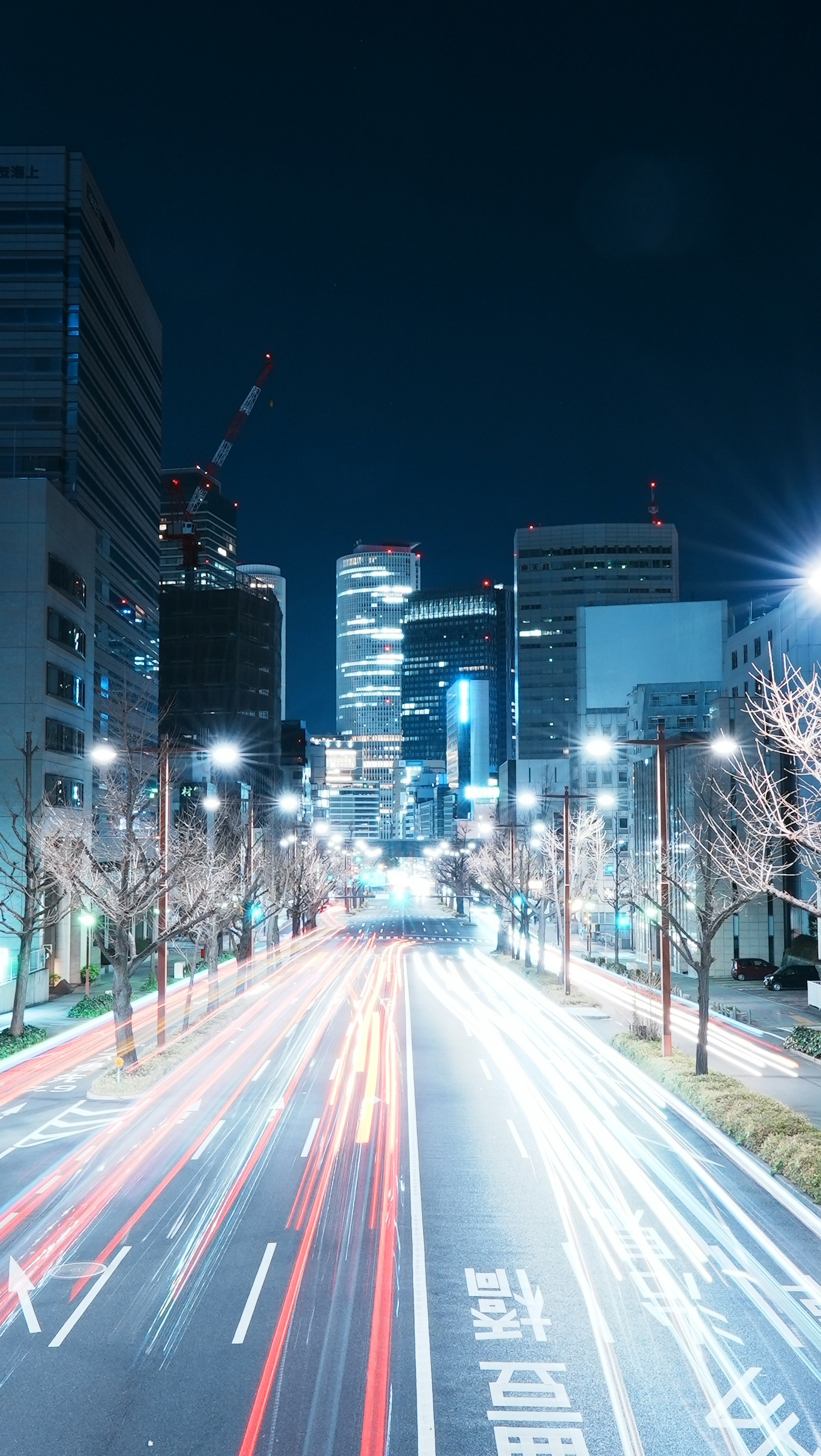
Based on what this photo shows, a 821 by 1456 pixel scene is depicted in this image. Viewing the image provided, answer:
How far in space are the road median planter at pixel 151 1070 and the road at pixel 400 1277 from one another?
478 millimetres

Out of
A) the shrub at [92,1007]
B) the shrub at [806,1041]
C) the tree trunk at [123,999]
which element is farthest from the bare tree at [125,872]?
the shrub at [806,1041]

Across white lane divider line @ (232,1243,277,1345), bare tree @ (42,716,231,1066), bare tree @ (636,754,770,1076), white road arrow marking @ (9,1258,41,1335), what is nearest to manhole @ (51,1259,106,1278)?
white road arrow marking @ (9,1258,41,1335)

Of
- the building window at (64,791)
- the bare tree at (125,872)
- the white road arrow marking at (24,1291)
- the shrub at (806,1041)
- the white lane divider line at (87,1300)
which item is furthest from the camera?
the building window at (64,791)

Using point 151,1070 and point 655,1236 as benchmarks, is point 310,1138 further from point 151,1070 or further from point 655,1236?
point 655,1236

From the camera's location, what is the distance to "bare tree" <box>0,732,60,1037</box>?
30359mm

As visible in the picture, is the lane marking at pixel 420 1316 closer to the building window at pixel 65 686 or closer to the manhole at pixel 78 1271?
the manhole at pixel 78 1271

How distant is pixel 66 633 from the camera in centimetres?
4744

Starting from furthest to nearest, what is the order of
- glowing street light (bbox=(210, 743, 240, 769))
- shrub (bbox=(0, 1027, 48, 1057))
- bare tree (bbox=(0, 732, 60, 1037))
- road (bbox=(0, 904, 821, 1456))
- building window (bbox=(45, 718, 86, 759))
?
building window (bbox=(45, 718, 86, 759)), bare tree (bbox=(0, 732, 60, 1037)), shrub (bbox=(0, 1027, 48, 1057)), glowing street light (bbox=(210, 743, 240, 769)), road (bbox=(0, 904, 821, 1456))

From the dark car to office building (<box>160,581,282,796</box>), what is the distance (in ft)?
371

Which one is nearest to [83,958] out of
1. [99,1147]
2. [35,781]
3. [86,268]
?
[35,781]

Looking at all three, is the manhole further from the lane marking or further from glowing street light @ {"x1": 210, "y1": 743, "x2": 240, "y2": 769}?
glowing street light @ {"x1": 210, "y1": 743, "x2": 240, "y2": 769}

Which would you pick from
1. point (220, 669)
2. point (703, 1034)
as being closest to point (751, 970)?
point (703, 1034)

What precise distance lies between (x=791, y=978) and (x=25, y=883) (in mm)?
35750

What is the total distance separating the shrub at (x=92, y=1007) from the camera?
35500mm
